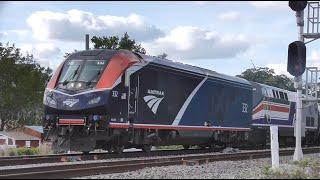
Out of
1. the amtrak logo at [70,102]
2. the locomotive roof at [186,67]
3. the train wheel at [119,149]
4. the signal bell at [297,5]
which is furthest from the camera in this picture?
the locomotive roof at [186,67]

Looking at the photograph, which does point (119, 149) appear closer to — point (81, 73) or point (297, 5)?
point (81, 73)

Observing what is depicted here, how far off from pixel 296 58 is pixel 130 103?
5600 mm

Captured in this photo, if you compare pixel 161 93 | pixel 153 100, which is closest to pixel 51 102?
pixel 153 100

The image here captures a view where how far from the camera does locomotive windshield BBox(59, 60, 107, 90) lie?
1709 centimetres

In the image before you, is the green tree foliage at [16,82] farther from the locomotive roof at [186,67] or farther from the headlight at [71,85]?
the headlight at [71,85]

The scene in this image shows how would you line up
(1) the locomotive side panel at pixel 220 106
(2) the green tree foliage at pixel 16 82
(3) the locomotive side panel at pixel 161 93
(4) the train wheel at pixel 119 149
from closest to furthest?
(4) the train wheel at pixel 119 149 → (3) the locomotive side panel at pixel 161 93 → (1) the locomotive side panel at pixel 220 106 → (2) the green tree foliage at pixel 16 82

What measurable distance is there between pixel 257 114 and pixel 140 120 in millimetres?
12375

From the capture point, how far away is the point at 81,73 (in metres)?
17.4

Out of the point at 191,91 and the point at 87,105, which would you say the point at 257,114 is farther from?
the point at 87,105

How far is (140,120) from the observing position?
18.1 metres

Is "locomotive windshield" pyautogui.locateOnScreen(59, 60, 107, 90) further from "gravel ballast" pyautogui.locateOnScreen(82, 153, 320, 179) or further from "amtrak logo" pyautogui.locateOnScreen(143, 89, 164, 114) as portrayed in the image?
"gravel ballast" pyautogui.locateOnScreen(82, 153, 320, 179)

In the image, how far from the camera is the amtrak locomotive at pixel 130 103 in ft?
54.8

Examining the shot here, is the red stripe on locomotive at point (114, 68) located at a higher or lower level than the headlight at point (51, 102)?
higher

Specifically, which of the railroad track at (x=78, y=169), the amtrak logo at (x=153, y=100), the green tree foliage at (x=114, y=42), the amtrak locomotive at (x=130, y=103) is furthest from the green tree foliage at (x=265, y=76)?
the railroad track at (x=78, y=169)
